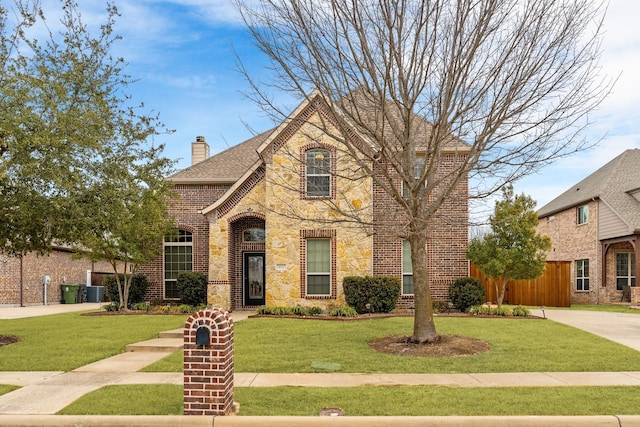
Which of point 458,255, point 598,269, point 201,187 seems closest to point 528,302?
point 598,269

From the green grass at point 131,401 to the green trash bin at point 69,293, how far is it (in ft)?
76.4

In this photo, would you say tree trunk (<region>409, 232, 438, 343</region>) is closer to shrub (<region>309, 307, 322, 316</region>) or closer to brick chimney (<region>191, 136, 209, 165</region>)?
shrub (<region>309, 307, 322, 316</region>)

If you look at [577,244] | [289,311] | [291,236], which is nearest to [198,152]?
[291,236]

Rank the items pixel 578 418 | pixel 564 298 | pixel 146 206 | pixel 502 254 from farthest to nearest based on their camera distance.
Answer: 1. pixel 564 298
2. pixel 146 206
3. pixel 502 254
4. pixel 578 418

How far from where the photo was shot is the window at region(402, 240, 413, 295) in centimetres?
1898

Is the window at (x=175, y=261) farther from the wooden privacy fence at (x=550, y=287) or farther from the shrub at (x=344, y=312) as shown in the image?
the wooden privacy fence at (x=550, y=287)

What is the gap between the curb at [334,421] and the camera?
6039mm

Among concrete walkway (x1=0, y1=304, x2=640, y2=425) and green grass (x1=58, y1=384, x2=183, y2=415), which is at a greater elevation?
green grass (x1=58, y1=384, x2=183, y2=415)

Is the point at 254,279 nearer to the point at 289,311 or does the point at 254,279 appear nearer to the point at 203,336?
the point at 289,311

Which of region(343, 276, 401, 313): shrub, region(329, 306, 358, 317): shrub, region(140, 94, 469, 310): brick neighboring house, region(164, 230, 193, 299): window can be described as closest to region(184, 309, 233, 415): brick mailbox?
region(329, 306, 358, 317): shrub

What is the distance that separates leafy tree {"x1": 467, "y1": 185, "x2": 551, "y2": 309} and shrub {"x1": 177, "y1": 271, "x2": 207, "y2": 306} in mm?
9517

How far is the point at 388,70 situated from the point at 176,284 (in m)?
13.6

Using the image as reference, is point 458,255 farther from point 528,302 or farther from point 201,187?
point 201,187

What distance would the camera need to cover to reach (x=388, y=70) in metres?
9.84
